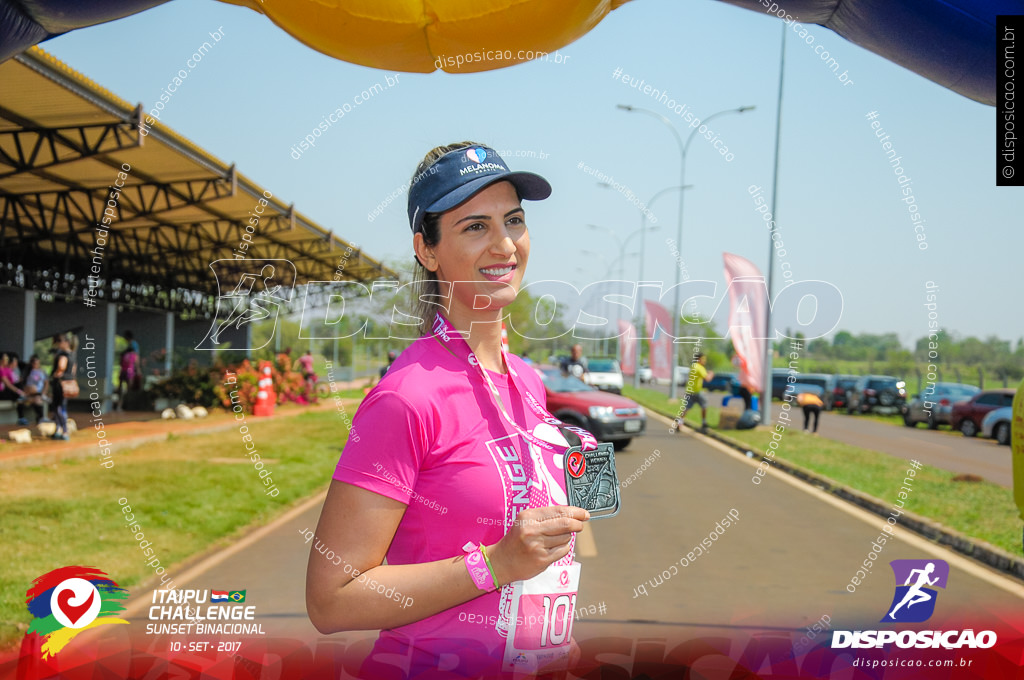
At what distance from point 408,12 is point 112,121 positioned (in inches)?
291

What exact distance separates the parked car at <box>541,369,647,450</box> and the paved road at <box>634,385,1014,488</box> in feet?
17.5

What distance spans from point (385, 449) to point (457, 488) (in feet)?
0.54

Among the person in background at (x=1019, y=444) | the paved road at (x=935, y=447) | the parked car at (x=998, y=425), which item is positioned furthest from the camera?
the parked car at (x=998, y=425)

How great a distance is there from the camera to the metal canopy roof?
7281 millimetres

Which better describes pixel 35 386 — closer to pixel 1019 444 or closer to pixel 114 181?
pixel 114 181

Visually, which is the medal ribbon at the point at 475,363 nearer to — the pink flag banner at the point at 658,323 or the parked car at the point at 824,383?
the pink flag banner at the point at 658,323

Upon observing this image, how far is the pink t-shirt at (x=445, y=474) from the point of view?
1440mm

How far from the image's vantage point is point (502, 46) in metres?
2.48

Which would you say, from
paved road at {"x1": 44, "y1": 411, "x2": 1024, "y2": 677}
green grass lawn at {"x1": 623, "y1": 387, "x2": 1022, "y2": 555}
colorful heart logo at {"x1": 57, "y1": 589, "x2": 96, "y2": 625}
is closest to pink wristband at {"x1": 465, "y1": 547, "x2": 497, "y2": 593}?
paved road at {"x1": 44, "y1": 411, "x2": 1024, "y2": 677}

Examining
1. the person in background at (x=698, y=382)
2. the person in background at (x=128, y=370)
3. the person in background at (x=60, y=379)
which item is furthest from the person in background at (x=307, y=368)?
the person in background at (x=698, y=382)

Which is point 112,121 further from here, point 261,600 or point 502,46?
point 502,46

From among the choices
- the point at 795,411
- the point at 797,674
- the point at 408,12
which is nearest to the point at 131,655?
the point at 797,674

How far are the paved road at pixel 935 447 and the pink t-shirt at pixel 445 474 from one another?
1124 cm

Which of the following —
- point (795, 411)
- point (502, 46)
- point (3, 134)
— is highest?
point (3, 134)
